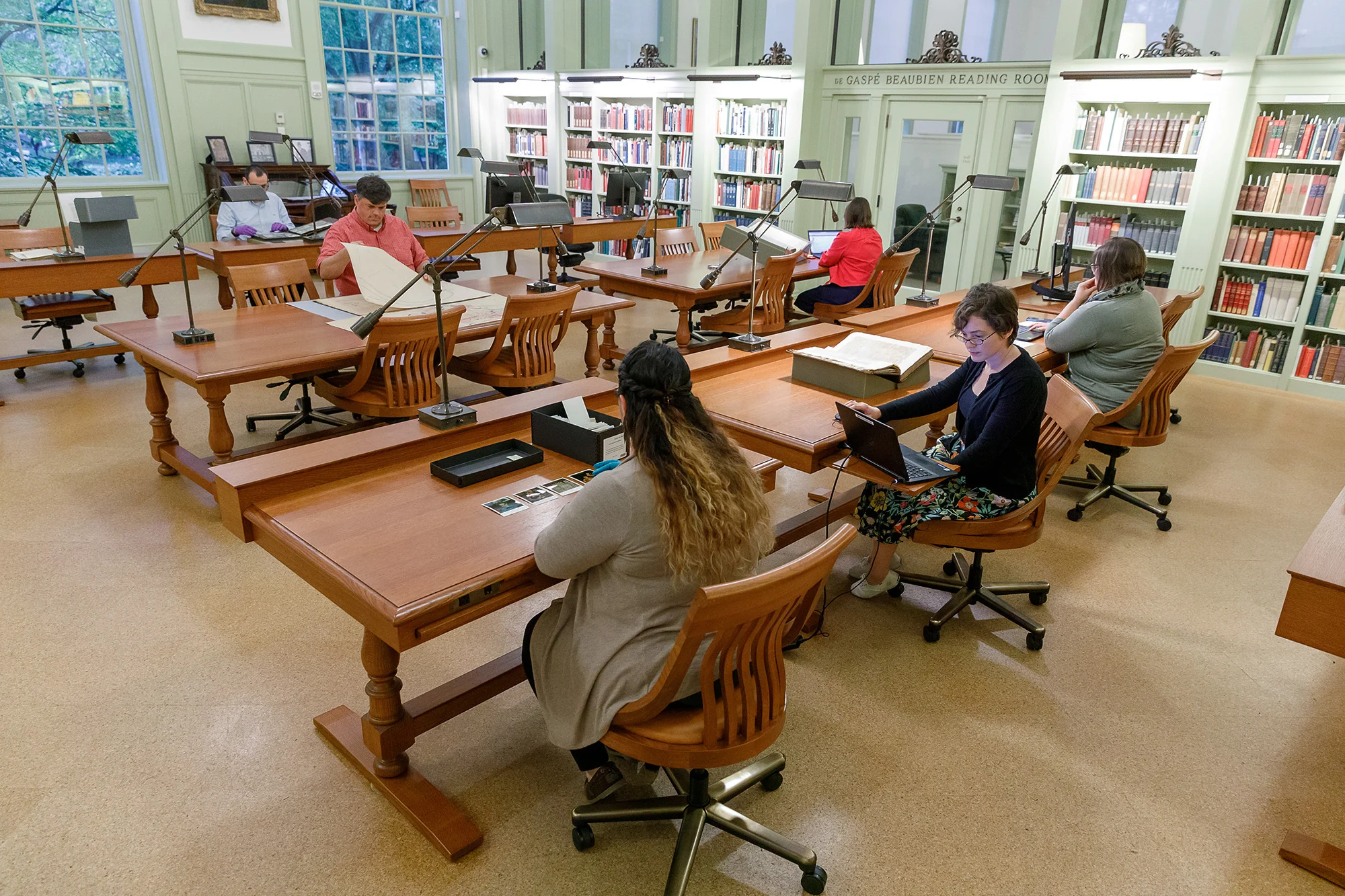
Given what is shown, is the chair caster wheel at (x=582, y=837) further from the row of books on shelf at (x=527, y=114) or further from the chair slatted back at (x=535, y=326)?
the row of books on shelf at (x=527, y=114)

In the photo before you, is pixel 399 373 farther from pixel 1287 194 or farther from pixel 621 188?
pixel 1287 194

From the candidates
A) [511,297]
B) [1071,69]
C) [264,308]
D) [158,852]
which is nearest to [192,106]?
[264,308]

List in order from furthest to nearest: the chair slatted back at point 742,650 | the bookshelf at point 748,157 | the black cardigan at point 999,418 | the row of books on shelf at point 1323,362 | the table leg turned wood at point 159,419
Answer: the bookshelf at point 748,157 < the row of books on shelf at point 1323,362 < the table leg turned wood at point 159,419 < the black cardigan at point 999,418 < the chair slatted back at point 742,650

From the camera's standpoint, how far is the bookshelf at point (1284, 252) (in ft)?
18.1

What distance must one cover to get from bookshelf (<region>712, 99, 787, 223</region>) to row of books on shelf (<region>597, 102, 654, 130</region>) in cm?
95

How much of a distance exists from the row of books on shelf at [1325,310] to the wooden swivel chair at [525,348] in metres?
4.90

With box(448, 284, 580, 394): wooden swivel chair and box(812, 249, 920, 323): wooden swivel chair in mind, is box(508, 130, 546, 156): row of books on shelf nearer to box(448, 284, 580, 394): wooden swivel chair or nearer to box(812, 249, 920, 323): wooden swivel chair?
box(812, 249, 920, 323): wooden swivel chair

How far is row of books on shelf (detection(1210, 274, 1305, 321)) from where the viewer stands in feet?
18.9

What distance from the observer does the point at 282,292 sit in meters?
4.45

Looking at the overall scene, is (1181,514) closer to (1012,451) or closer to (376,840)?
(1012,451)

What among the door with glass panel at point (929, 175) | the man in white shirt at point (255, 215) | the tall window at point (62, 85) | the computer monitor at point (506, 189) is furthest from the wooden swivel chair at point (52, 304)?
the door with glass panel at point (929, 175)

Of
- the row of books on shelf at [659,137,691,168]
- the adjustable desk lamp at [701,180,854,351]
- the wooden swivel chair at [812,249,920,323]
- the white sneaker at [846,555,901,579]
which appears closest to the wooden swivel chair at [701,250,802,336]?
the wooden swivel chair at [812,249,920,323]

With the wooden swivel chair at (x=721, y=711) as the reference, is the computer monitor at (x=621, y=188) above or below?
above

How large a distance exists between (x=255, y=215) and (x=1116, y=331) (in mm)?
5889
